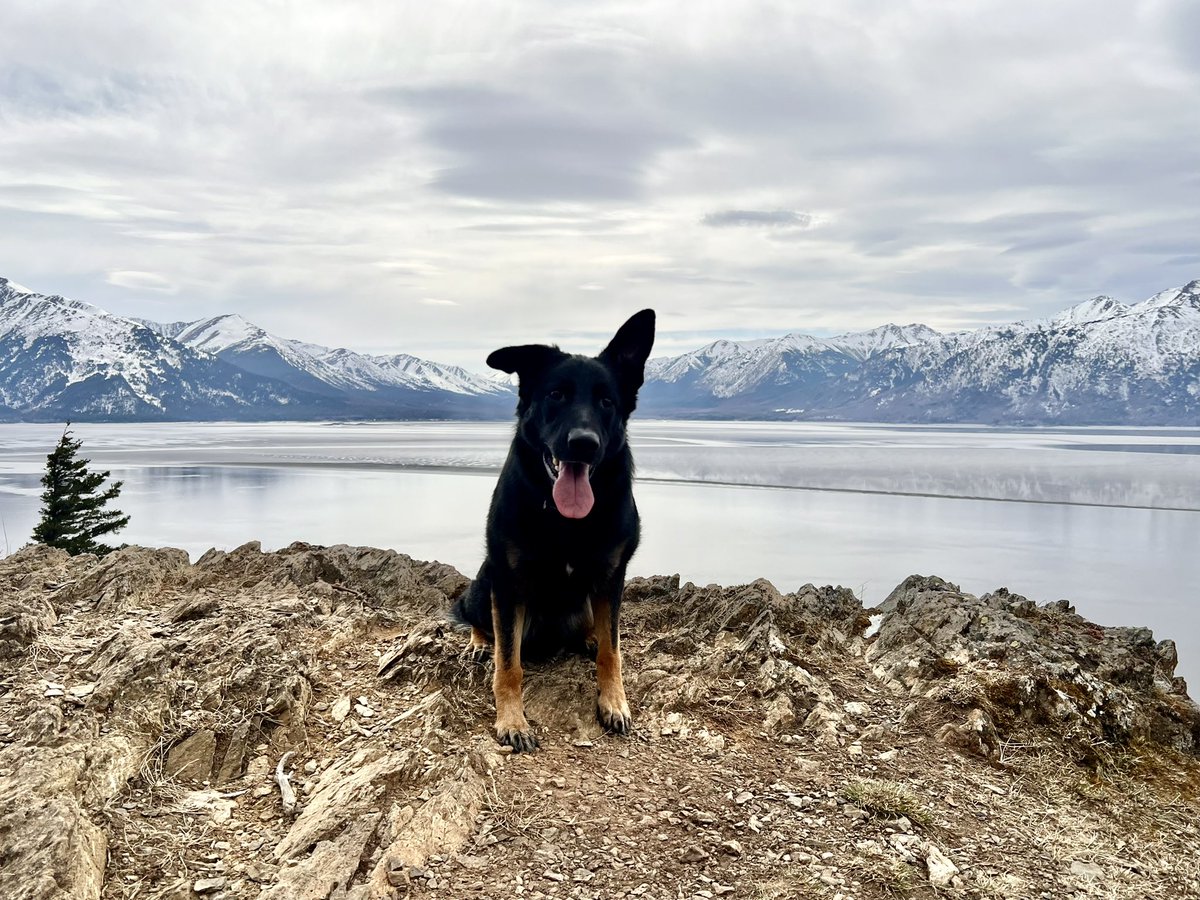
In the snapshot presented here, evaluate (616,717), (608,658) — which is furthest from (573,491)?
(616,717)

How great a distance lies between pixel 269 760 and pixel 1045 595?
2057 cm

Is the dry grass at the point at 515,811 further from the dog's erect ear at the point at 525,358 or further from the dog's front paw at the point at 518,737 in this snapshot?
the dog's erect ear at the point at 525,358

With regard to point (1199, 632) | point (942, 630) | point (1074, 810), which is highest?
point (942, 630)

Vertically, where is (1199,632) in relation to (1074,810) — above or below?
below

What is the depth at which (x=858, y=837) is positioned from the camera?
4.48 m

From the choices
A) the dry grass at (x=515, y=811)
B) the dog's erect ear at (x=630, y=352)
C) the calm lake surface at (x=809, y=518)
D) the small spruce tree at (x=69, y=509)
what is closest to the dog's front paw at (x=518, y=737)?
the dry grass at (x=515, y=811)

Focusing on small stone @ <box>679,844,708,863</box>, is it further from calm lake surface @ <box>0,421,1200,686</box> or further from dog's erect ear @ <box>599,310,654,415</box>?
calm lake surface @ <box>0,421,1200,686</box>

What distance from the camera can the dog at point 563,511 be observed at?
5305 mm

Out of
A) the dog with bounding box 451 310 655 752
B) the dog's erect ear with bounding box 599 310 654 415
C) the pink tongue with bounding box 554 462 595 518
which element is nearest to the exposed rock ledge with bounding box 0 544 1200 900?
the dog with bounding box 451 310 655 752

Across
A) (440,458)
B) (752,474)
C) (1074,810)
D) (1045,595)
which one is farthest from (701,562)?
(440,458)

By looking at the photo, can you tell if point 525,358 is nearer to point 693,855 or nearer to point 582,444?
point 582,444

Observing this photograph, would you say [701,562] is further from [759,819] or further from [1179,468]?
[1179,468]

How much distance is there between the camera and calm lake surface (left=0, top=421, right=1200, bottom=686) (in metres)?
22.4

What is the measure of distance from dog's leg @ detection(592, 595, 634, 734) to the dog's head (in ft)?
3.00
